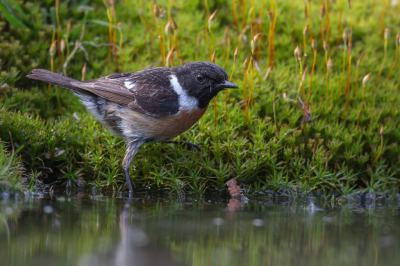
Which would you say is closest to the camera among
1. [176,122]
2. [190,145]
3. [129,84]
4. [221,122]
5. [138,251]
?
[138,251]

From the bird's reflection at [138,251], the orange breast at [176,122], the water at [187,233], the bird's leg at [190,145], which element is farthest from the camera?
the bird's leg at [190,145]

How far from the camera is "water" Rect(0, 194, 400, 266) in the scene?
2.86 meters

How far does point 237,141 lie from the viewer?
17.9ft

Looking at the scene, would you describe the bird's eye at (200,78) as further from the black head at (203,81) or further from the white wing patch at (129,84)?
the white wing patch at (129,84)

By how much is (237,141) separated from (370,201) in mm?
1830

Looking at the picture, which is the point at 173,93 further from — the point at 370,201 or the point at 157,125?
the point at 370,201

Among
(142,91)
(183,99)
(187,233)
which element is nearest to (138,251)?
(187,233)

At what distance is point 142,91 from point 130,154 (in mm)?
789

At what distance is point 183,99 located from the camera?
5.05 metres

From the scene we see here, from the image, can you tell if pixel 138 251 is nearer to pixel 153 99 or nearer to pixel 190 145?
pixel 153 99

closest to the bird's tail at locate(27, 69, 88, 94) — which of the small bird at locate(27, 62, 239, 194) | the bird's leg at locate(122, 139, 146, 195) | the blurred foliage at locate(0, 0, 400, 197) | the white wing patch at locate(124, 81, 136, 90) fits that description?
the small bird at locate(27, 62, 239, 194)

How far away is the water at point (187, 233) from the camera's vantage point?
2859 millimetres

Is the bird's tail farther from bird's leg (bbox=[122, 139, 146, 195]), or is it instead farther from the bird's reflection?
the bird's reflection

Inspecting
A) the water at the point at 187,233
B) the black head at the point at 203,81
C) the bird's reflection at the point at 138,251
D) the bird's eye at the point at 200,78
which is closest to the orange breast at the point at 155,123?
the black head at the point at 203,81
